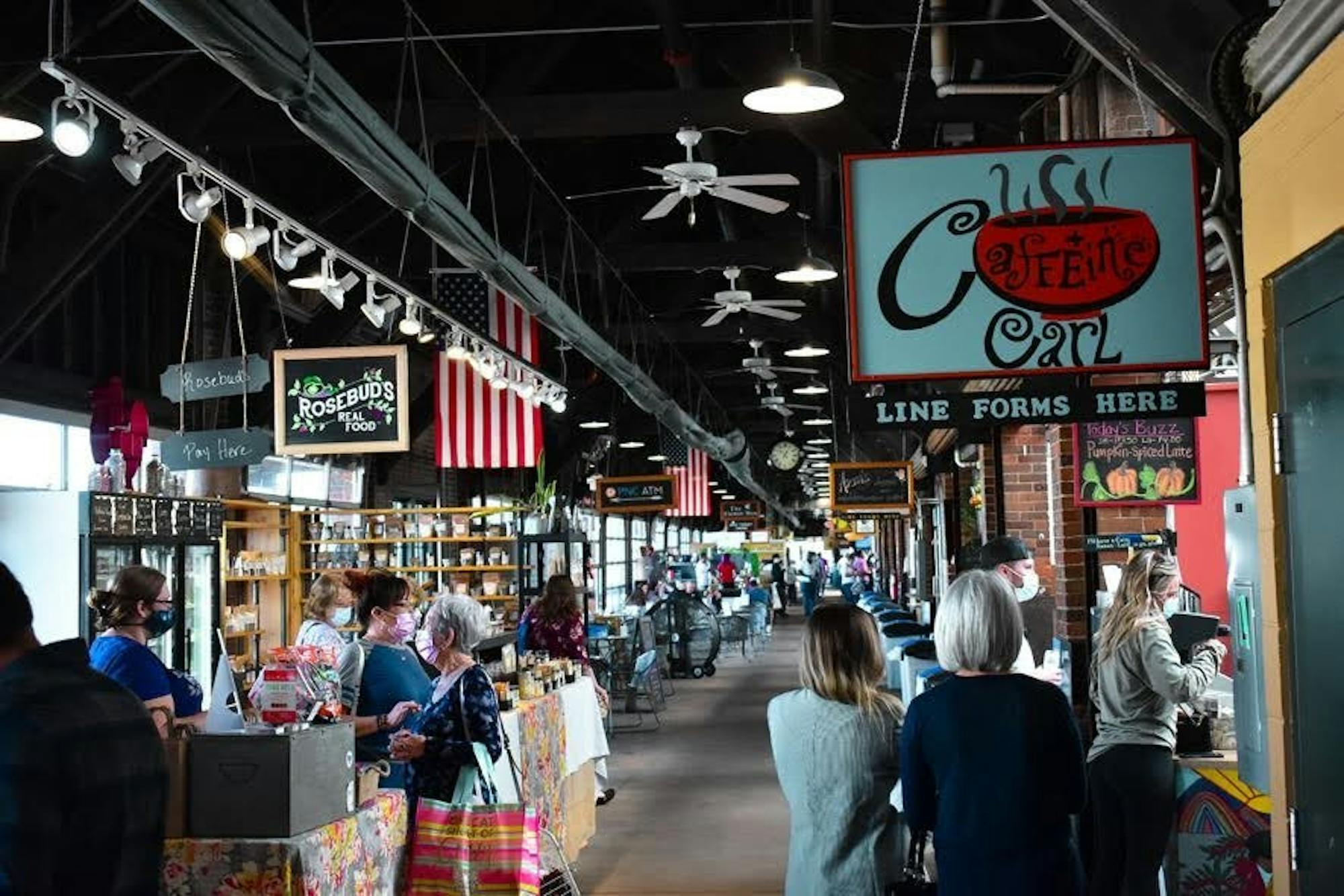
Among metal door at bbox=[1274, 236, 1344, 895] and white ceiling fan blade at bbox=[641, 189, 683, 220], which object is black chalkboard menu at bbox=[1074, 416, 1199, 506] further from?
metal door at bbox=[1274, 236, 1344, 895]

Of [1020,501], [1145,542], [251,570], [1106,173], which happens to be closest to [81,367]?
[251,570]

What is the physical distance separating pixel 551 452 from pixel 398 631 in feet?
69.9

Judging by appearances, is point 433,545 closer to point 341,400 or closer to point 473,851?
point 341,400

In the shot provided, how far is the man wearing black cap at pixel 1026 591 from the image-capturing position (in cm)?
758

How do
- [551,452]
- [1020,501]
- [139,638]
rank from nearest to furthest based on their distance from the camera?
[139,638] < [1020,501] < [551,452]

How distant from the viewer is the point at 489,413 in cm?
1410

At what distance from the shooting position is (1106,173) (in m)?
5.25

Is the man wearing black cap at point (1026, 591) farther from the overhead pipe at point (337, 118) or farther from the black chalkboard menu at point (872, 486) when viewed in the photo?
the black chalkboard menu at point (872, 486)

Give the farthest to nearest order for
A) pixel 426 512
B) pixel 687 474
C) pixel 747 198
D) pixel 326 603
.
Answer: pixel 687 474
pixel 426 512
pixel 747 198
pixel 326 603

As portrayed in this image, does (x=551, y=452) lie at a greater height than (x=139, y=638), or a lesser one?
greater

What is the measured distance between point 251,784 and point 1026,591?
5.37 m

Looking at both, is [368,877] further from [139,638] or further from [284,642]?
[284,642]

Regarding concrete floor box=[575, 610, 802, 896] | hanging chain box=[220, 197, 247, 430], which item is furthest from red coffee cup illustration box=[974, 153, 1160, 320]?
hanging chain box=[220, 197, 247, 430]

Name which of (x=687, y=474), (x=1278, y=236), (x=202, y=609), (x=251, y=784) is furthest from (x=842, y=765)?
(x=687, y=474)
